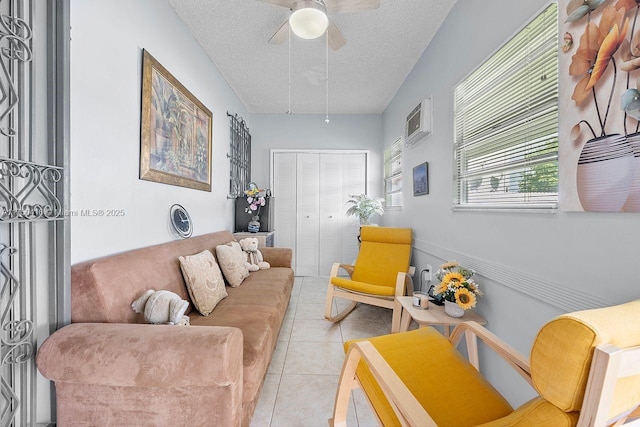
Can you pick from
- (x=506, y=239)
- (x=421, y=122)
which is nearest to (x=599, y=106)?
(x=506, y=239)

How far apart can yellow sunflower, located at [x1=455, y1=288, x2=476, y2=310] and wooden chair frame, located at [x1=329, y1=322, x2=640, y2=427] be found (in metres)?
0.23

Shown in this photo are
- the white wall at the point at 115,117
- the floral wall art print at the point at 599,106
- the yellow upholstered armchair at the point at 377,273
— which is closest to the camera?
the floral wall art print at the point at 599,106

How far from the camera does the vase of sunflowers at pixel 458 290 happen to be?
1612mm

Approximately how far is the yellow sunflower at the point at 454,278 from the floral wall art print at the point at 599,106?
28.2 inches

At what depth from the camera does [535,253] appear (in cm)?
128

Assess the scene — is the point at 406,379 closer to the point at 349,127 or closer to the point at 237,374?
the point at 237,374

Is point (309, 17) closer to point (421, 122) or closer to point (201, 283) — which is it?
point (421, 122)

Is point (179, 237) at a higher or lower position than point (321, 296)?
higher

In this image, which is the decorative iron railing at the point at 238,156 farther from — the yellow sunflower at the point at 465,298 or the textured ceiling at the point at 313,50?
the yellow sunflower at the point at 465,298

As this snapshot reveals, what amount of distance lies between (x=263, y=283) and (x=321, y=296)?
1.26 m

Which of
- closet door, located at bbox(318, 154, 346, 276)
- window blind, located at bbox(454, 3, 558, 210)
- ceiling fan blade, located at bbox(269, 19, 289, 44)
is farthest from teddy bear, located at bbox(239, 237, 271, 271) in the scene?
window blind, located at bbox(454, 3, 558, 210)

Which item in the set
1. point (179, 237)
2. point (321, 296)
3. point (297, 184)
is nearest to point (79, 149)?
point (179, 237)

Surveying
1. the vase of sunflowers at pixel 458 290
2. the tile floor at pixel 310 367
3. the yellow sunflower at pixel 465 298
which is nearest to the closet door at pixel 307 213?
the tile floor at pixel 310 367

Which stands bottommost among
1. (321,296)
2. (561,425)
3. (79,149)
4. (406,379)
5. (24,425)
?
(321,296)
